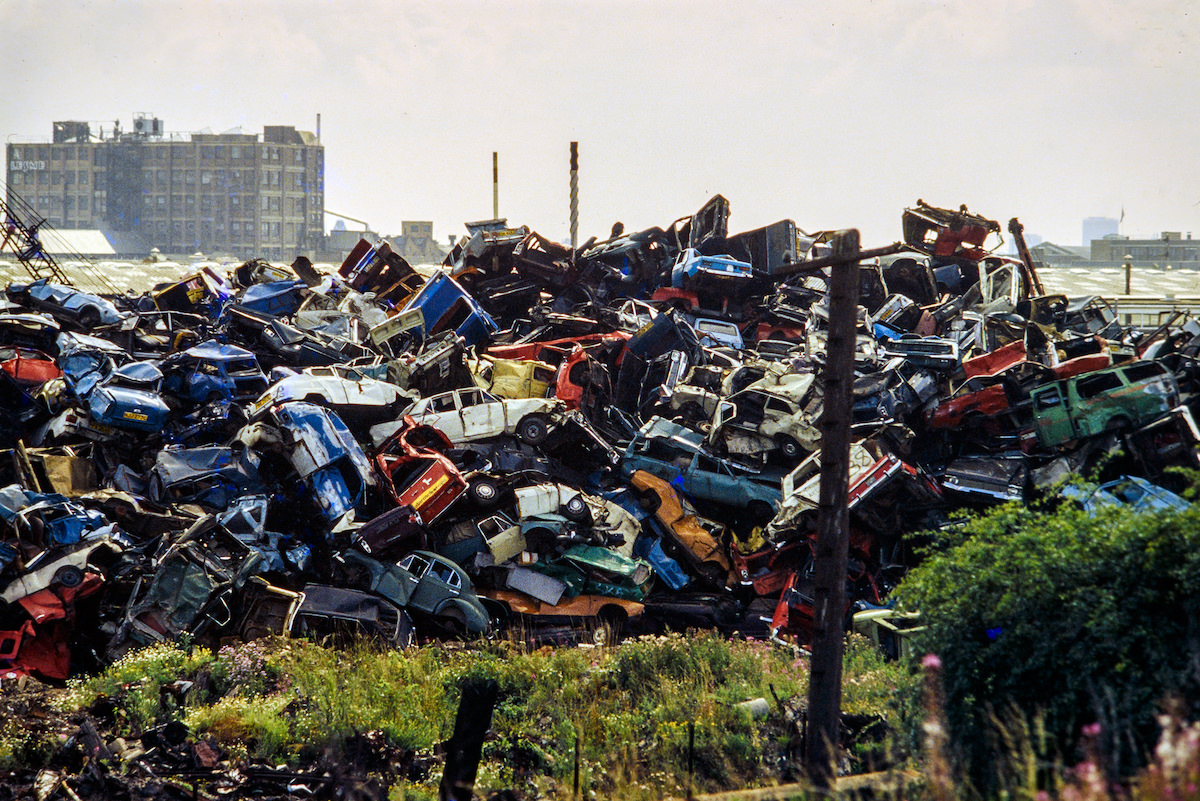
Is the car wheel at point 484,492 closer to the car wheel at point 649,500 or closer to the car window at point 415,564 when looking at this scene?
the car window at point 415,564

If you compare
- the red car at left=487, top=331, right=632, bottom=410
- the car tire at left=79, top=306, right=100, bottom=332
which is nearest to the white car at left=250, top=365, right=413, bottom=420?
the red car at left=487, top=331, right=632, bottom=410

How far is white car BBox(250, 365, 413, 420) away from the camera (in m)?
15.9

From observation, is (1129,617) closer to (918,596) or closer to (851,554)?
(918,596)

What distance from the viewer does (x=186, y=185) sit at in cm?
10544

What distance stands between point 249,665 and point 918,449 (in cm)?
1147

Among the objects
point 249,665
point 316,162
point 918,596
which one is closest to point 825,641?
point 918,596

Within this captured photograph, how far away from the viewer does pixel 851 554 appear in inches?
559

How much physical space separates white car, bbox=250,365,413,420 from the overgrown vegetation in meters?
5.40

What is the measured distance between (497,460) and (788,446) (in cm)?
490

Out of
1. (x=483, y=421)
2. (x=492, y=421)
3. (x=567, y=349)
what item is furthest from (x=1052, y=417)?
(x=567, y=349)

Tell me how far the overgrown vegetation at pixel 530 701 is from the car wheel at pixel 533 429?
15.7 ft

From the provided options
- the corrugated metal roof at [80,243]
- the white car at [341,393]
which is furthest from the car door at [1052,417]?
the corrugated metal roof at [80,243]

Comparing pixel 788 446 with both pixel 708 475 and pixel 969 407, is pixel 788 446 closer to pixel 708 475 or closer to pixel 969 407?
pixel 708 475

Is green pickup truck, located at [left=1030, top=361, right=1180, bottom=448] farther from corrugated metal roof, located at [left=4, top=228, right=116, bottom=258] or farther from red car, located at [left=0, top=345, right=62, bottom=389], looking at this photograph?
corrugated metal roof, located at [left=4, top=228, right=116, bottom=258]
